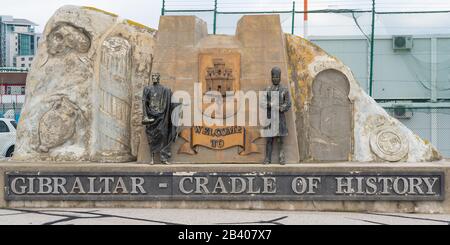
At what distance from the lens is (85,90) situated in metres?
10.8

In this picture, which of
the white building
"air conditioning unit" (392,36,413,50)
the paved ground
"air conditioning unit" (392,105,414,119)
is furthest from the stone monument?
the white building

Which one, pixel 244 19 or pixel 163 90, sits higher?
pixel 244 19

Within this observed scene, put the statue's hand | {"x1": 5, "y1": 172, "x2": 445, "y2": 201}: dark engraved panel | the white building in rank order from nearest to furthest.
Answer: {"x1": 5, "y1": 172, "x2": 445, "y2": 201}: dark engraved panel, the statue's hand, the white building

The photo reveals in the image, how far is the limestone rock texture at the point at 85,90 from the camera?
1071cm

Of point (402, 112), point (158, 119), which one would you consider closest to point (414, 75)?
point (402, 112)

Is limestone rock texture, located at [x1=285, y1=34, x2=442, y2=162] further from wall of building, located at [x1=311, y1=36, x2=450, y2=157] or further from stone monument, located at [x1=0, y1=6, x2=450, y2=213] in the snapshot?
wall of building, located at [x1=311, y1=36, x2=450, y2=157]

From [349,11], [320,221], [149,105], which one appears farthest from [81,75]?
[349,11]

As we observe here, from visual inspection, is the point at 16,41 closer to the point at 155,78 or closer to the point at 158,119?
the point at 155,78

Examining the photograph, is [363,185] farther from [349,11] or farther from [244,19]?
[349,11]

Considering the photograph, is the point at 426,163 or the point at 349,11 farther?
the point at 349,11

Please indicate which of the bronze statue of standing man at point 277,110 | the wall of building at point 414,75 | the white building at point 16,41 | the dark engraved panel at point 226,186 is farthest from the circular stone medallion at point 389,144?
the white building at point 16,41

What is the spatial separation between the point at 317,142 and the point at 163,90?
8.90ft

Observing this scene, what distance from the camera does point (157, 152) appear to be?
1044cm

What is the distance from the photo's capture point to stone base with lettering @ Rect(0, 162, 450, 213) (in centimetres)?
982
